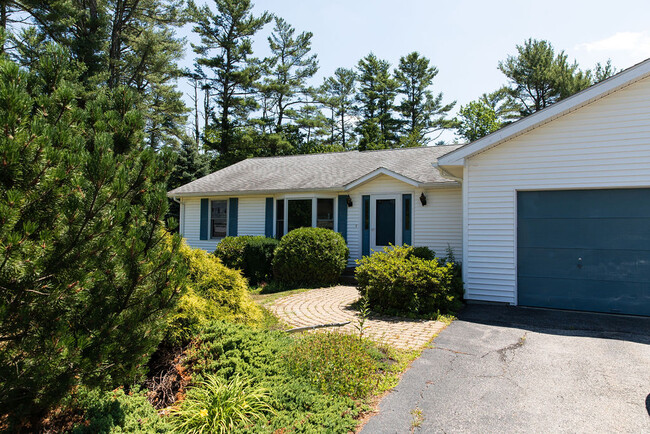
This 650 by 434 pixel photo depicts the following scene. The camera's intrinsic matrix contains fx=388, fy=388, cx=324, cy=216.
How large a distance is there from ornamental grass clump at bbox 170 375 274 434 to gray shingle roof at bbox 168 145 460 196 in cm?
879

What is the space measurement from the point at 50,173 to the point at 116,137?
1072mm

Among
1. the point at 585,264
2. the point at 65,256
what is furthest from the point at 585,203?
the point at 65,256

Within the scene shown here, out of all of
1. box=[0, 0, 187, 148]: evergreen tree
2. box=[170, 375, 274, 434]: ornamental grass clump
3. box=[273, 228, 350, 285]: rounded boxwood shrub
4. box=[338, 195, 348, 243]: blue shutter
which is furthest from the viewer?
box=[0, 0, 187, 148]: evergreen tree

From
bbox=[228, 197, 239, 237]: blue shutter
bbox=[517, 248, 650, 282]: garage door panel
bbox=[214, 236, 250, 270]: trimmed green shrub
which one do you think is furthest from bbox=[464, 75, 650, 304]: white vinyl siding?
bbox=[228, 197, 239, 237]: blue shutter

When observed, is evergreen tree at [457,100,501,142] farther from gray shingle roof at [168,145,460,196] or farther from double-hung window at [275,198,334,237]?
double-hung window at [275,198,334,237]

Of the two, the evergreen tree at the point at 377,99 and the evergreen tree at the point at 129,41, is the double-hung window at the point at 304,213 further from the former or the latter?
the evergreen tree at the point at 377,99

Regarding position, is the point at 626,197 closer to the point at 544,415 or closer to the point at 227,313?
the point at 544,415

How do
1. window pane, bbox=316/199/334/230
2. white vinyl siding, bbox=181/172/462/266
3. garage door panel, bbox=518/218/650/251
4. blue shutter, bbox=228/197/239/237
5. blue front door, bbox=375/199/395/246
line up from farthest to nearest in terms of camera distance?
blue shutter, bbox=228/197/239/237 < window pane, bbox=316/199/334/230 < blue front door, bbox=375/199/395/246 < white vinyl siding, bbox=181/172/462/266 < garage door panel, bbox=518/218/650/251

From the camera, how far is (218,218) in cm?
1538

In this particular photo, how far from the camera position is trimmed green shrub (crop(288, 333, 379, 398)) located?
380 centimetres

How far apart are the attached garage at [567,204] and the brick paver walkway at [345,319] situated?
7.99 ft

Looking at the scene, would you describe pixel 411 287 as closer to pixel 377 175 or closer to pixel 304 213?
pixel 377 175

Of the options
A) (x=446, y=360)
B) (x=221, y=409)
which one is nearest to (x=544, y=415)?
(x=446, y=360)

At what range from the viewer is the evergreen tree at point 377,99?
105 ft
